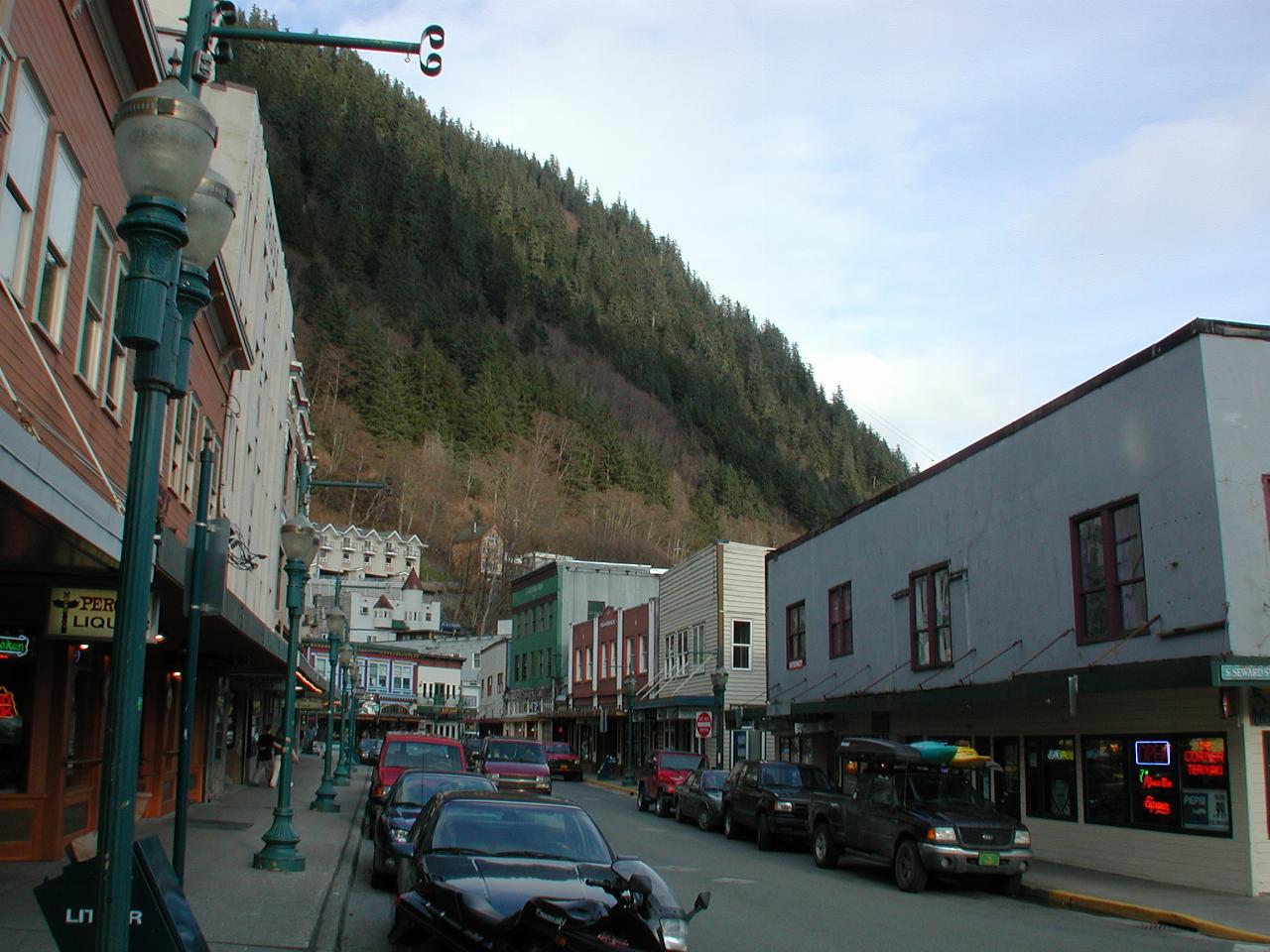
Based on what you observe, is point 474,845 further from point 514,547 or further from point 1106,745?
point 514,547

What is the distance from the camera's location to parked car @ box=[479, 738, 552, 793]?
2853 cm

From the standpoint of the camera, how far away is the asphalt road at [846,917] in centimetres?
1147

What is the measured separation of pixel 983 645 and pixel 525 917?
16404 millimetres

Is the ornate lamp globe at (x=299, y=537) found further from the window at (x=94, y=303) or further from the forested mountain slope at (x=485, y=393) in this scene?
the forested mountain slope at (x=485, y=393)

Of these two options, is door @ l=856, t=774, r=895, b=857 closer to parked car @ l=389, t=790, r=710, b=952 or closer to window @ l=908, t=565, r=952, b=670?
window @ l=908, t=565, r=952, b=670

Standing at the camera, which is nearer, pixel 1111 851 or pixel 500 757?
pixel 1111 851

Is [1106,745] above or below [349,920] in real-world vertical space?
above

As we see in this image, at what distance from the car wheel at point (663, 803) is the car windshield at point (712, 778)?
293 cm

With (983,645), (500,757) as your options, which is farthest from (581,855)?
(500,757)

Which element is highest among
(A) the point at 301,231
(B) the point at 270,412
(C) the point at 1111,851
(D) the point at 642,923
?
(A) the point at 301,231

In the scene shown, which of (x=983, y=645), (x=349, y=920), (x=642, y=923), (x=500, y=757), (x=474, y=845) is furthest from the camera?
(x=500, y=757)

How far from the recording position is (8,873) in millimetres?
12789

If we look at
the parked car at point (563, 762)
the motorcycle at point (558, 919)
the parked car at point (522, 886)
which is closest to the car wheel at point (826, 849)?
the parked car at point (522, 886)

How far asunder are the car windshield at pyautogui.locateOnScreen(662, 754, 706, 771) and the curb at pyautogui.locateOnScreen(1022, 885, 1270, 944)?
1489cm
